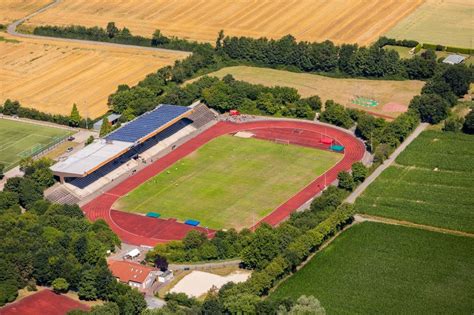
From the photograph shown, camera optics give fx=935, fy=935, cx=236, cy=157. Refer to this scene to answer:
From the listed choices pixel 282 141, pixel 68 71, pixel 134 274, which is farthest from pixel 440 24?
pixel 134 274

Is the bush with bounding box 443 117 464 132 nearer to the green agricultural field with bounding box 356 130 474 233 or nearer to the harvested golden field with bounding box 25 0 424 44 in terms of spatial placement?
the green agricultural field with bounding box 356 130 474 233

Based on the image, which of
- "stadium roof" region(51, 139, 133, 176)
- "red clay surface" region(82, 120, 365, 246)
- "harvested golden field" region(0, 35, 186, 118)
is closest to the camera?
"red clay surface" region(82, 120, 365, 246)

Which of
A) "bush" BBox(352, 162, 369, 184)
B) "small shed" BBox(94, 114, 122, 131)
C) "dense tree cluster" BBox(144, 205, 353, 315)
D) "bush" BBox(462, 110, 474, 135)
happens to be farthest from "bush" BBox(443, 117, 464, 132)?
"small shed" BBox(94, 114, 122, 131)

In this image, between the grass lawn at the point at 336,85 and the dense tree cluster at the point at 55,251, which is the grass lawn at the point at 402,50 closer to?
the grass lawn at the point at 336,85

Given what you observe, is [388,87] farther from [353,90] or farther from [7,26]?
[7,26]

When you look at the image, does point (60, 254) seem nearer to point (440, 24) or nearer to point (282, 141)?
point (282, 141)

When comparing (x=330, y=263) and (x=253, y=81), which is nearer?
(x=330, y=263)

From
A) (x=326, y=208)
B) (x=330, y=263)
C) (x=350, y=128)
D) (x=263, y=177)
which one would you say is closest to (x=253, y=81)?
(x=350, y=128)
